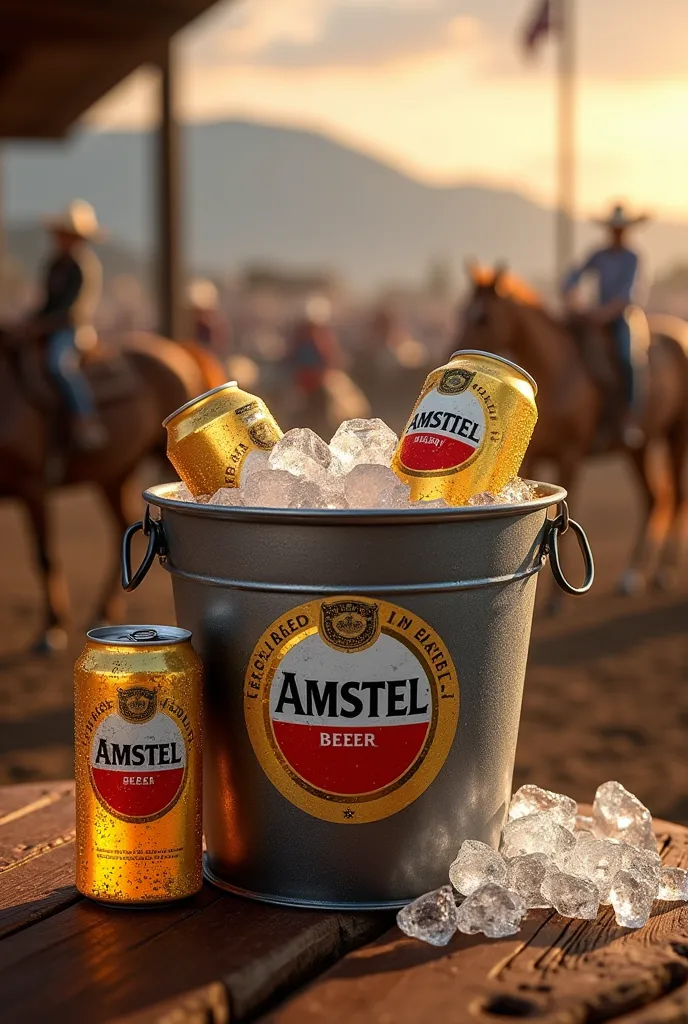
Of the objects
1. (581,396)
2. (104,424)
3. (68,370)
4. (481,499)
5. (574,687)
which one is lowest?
(574,687)

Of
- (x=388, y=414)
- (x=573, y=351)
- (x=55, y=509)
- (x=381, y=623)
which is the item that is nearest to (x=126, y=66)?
(x=573, y=351)

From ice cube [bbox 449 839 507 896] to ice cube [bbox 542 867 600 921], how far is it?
73 mm

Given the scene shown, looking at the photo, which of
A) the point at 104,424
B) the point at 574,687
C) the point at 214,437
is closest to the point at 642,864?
the point at 214,437

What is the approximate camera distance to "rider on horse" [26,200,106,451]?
751 cm

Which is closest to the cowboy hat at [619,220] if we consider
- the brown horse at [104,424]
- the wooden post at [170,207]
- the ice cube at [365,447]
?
the brown horse at [104,424]

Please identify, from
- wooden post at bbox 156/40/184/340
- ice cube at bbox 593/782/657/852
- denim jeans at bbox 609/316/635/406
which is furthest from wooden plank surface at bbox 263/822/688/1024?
wooden post at bbox 156/40/184/340

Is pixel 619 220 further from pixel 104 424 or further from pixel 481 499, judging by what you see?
pixel 481 499

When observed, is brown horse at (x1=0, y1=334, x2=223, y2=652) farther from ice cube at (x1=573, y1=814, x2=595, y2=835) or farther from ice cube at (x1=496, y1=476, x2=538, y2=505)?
ice cube at (x1=496, y1=476, x2=538, y2=505)

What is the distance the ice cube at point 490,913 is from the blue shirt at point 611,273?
7.44 m

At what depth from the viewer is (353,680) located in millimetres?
1923

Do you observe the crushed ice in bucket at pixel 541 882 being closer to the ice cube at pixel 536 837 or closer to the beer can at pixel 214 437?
the ice cube at pixel 536 837

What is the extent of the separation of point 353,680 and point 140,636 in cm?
31

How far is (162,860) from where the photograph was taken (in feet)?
6.46

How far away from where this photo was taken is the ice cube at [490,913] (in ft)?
6.22
